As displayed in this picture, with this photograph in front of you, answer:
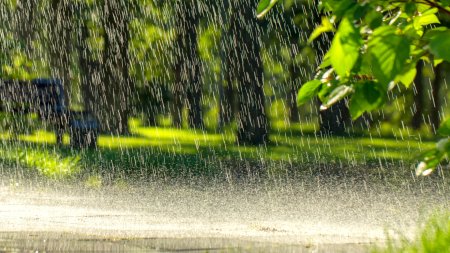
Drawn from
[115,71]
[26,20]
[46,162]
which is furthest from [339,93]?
[26,20]

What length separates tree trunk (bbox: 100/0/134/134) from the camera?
95.6 feet

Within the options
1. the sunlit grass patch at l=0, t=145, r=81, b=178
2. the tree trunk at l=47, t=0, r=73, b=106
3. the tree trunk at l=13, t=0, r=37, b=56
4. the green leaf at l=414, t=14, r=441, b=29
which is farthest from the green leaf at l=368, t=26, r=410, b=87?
the tree trunk at l=13, t=0, r=37, b=56

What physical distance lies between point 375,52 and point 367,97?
0.28 m

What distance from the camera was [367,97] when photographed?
337 centimetres

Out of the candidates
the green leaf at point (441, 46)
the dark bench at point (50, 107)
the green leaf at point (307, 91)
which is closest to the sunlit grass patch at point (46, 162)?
the dark bench at point (50, 107)

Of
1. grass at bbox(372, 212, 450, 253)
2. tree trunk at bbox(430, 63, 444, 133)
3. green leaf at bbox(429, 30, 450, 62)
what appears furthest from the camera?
tree trunk at bbox(430, 63, 444, 133)

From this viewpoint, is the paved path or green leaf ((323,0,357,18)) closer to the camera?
green leaf ((323,0,357,18))

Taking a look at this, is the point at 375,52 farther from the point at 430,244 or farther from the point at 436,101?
the point at 436,101

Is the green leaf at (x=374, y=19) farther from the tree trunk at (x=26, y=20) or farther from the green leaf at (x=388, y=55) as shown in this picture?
the tree trunk at (x=26, y=20)

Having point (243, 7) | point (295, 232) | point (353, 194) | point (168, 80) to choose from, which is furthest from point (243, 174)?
point (168, 80)

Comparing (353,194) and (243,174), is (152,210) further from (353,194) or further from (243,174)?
(243,174)

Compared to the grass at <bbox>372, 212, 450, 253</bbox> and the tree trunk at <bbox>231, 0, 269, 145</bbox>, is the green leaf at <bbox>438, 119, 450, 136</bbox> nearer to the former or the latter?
the grass at <bbox>372, 212, 450, 253</bbox>

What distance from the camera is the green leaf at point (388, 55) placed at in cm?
309

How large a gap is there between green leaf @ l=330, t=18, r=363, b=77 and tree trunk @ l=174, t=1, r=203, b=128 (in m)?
27.8
